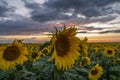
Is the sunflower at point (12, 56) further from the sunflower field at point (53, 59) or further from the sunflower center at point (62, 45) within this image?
the sunflower center at point (62, 45)

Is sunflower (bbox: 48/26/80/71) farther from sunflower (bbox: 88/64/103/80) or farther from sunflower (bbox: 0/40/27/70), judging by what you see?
sunflower (bbox: 88/64/103/80)

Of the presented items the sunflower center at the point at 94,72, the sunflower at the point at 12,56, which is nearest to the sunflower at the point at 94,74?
the sunflower center at the point at 94,72

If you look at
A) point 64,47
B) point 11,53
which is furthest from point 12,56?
point 64,47

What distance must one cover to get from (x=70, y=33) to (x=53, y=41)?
43 cm

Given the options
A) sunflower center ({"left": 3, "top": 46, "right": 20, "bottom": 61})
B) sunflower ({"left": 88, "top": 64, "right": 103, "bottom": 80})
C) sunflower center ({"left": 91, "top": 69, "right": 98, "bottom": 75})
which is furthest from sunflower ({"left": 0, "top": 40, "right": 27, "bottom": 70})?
sunflower center ({"left": 91, "top": 69, "right": 98, "bottom": 75})

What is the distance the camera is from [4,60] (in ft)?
19.8

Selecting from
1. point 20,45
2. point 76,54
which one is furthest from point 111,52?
point 76,54

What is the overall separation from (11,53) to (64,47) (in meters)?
1.84

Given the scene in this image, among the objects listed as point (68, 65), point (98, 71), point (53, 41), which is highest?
point (53, 41)

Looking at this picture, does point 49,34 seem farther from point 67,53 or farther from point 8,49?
point 8,49

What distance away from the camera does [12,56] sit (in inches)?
234

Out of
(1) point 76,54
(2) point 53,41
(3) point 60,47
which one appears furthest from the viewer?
(1) point 76,54

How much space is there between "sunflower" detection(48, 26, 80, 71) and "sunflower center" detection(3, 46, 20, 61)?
5.74ft

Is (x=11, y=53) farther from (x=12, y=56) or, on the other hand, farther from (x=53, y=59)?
(x=53, y=59)
